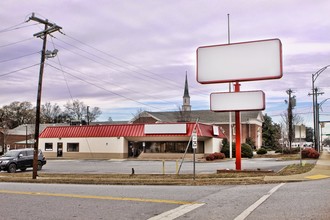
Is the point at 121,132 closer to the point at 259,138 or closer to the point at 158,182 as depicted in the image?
the point at 158,182

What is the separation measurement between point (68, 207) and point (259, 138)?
76.7m

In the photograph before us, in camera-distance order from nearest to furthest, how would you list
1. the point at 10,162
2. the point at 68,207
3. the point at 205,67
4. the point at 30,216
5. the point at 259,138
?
1. the point at 30,216
2. the point at 68,207
3. the point at 205,67
4. the point at 10,162
5. the point at 259,138

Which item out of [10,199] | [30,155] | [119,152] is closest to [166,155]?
[119,152]

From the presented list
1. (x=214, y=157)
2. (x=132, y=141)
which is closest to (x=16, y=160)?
(x=214, y=157)

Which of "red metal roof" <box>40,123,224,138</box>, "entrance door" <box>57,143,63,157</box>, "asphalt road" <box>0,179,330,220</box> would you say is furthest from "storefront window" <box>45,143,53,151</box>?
"asphalt road" <box>0,179,330,220</box>

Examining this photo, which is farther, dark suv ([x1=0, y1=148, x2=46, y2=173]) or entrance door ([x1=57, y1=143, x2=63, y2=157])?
entrance door ([x1=57, y1=143, x2=63, y2=157])

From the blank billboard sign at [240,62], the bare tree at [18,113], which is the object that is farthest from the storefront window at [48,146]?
the bare tree at [18,113]

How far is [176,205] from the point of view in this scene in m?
10.5

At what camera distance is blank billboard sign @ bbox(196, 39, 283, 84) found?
21312mm

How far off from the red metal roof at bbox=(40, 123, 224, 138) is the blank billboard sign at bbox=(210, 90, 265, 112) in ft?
79.9

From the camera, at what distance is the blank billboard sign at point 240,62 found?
69.9 ft

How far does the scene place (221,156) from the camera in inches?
1715

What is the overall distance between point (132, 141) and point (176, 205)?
42.7 m

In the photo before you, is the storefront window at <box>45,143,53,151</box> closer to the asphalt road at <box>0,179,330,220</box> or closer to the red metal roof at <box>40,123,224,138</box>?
the red metal roof at <box>40,123,224,138</box>
